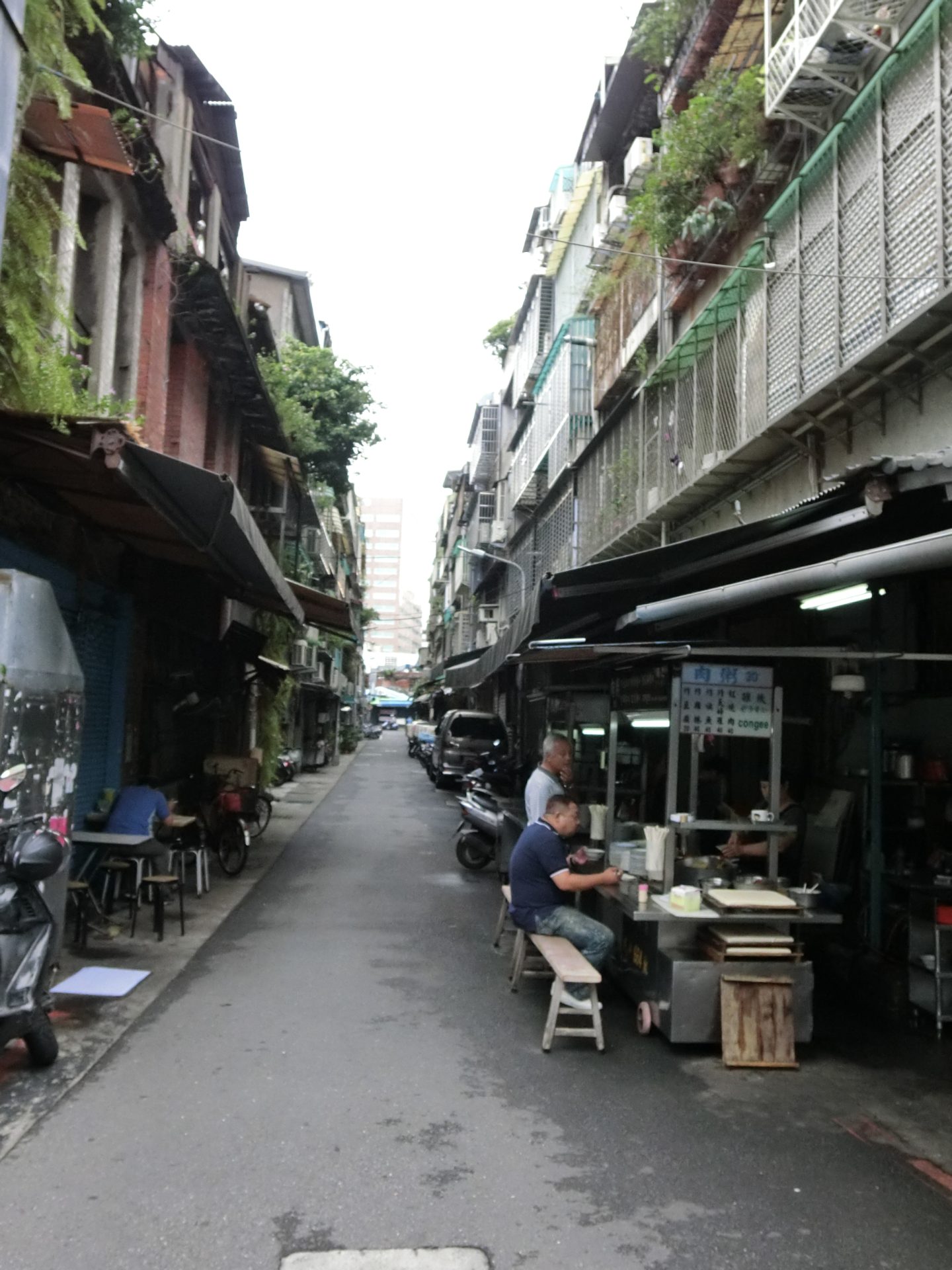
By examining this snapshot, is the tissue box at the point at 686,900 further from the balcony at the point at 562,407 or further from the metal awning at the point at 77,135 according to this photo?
the balcony at the point at 562,407

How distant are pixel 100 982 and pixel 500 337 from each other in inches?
1286

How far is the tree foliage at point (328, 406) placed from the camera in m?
22.2

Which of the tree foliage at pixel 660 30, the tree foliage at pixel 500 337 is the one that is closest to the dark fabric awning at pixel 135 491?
the tree foliage at pixel 660 30

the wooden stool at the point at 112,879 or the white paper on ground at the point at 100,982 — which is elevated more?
the wooden stool at the point at 112,879

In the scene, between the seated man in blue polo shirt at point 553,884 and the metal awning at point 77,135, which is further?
the metal awning at point 77,135

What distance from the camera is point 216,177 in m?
16.5

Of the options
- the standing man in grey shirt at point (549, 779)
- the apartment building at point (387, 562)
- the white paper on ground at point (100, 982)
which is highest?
the apartment building at point (387, 562)

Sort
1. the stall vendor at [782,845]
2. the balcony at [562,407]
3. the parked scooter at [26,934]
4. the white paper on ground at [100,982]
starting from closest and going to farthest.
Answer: the parked scooter at [26,934], the white paper on ground at [100,982], the stall vendor at [782,845], the balcony at [562,407]

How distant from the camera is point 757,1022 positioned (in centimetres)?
597

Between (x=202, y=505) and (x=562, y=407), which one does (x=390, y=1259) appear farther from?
(x=562, y=407)

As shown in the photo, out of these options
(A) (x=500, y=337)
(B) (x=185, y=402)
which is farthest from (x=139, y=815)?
(A) (x=500, y=337)

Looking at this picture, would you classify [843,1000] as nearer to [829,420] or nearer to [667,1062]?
[667,1062]

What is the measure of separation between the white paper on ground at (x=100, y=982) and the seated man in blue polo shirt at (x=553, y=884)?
9.42 ft

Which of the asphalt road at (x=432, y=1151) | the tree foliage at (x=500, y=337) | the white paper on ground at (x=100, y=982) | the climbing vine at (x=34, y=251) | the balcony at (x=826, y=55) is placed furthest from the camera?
the tree foliage at (x=500, y=337)
